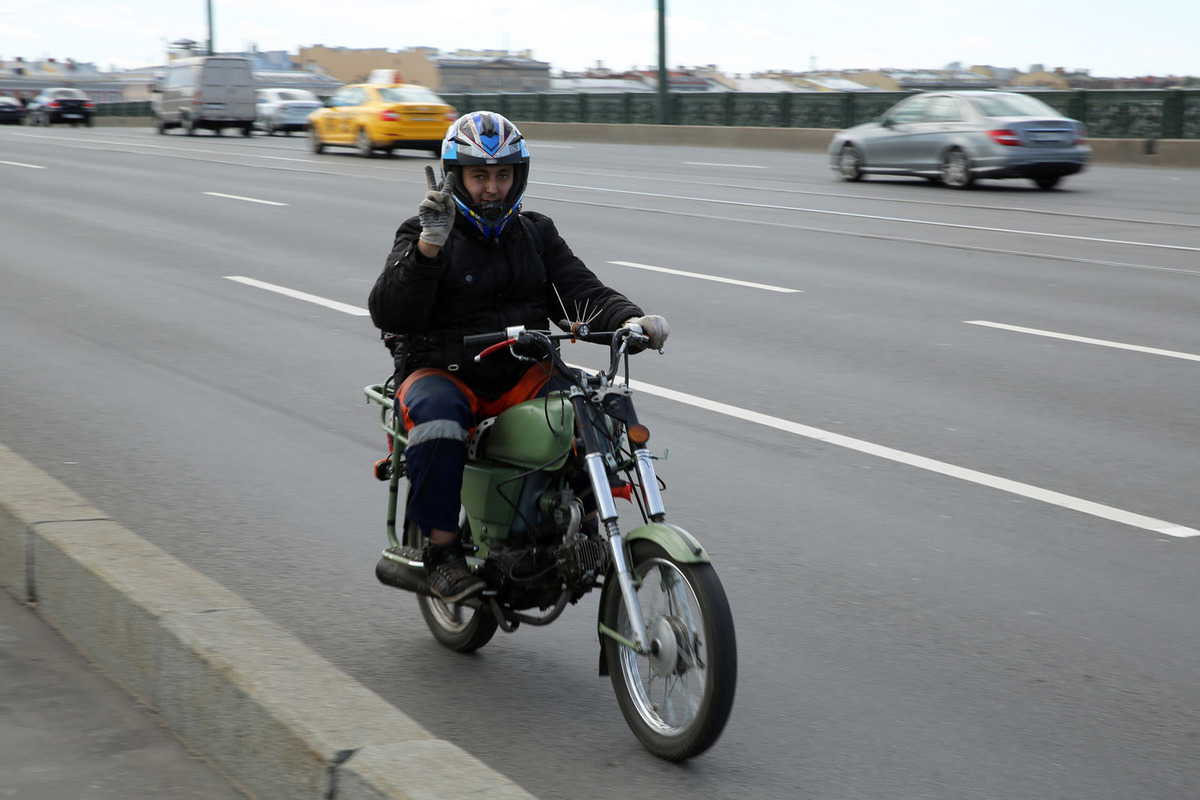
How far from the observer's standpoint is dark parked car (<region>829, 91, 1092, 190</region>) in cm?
2111

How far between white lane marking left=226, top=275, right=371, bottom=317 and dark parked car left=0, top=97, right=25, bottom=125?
2282 inches

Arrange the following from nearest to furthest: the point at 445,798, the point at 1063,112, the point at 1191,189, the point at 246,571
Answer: the point at 445,798, the point at 246,571, the point at 1191,189, the point at 1063,112

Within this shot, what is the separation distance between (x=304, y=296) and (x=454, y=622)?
299 inches

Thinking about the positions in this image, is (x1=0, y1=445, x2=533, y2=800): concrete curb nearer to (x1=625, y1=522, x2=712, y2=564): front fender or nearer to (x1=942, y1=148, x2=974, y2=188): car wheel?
(x1=625, y1=522, x2=712, y2=564): front fender

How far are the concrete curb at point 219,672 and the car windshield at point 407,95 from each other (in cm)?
2615

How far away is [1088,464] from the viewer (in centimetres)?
663

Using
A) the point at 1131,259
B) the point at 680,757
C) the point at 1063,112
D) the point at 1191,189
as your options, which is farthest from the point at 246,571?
the point at 1063,112

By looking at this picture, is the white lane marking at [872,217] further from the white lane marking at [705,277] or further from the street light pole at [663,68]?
the street light pole at [663,68]

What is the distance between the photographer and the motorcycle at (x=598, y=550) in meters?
3.56

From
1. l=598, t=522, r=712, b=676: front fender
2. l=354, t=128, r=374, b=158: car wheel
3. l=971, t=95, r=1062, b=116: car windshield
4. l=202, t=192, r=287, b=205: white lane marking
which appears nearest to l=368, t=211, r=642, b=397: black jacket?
l=598, t=522, r=712, b=676: front fender

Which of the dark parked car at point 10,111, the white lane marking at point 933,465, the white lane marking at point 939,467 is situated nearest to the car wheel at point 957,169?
the white lane marking at point 933,465

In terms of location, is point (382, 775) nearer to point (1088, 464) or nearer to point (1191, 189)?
point (1088, 464)

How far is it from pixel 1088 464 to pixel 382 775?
4.48 meters

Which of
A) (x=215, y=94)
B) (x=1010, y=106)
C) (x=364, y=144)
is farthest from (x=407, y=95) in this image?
(x=215, y=94)
